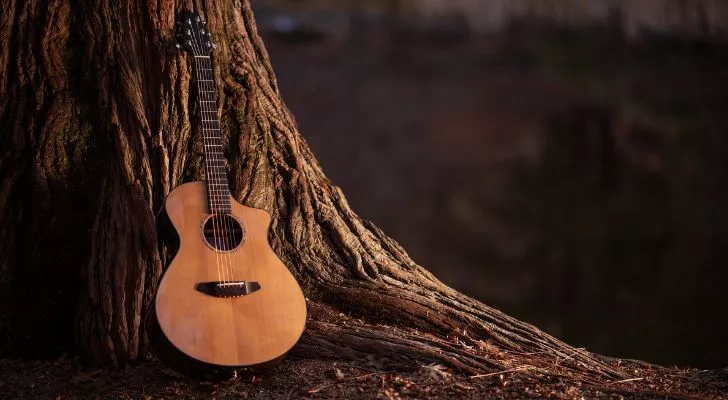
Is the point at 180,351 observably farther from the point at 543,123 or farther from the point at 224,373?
the point at 543,123

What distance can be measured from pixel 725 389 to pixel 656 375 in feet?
0.90

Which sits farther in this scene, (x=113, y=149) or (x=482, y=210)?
(x=482, y=210)

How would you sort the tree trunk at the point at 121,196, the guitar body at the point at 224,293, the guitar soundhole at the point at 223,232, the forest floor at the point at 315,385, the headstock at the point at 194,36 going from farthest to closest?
1. the headstock at the point at 194,36
2. the tree trunk at the point at 121,196
3. the guitar soundhole at the point at 223,232
4. the forest floor at the point at 315,385
5. the guitar body at the point at 224,293

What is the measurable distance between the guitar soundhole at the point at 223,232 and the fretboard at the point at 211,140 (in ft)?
0.10

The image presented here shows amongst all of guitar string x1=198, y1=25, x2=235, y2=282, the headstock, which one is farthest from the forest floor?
the headstock

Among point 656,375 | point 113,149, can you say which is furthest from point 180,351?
point 656,375

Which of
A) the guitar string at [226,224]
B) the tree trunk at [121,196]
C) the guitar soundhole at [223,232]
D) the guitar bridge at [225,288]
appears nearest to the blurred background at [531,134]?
the tree trunk at [121,196]

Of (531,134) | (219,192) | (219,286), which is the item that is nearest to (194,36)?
(219,192)

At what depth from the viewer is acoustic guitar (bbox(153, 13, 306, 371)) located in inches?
111

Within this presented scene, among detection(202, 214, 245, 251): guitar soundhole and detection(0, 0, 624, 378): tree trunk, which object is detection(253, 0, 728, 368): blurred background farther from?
detection(202, 214, 245, 251): guitar soundhole

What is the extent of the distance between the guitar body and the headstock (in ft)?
1.72

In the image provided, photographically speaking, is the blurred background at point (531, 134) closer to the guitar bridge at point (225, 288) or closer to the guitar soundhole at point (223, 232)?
the guitar soundhole at point (223, 232)

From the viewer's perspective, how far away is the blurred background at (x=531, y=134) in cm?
862

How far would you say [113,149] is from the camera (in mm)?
3309
